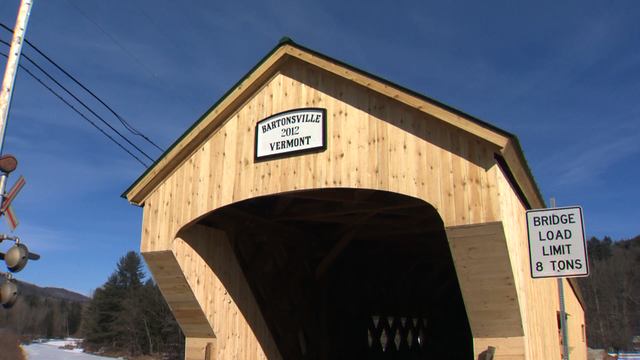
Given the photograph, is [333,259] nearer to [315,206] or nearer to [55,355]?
[315,206]

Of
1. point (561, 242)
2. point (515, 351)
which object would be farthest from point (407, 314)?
point (561, 242)

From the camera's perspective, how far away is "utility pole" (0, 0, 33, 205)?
23.1 ft

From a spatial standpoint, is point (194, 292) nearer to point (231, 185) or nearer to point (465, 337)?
point (231, 185)

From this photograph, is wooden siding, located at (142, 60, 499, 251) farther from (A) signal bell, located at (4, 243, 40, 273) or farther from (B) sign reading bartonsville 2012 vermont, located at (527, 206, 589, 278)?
(A) signal bell, located at (4, 243, 40, 273)

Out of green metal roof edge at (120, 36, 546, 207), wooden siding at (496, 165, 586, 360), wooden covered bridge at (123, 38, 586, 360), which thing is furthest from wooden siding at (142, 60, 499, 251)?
wooden siding at (496, 165, 586, 360)

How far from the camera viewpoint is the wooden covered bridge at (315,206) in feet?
20.2

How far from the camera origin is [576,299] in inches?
595

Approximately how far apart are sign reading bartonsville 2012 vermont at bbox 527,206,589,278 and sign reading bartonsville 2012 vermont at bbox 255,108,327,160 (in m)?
3.32

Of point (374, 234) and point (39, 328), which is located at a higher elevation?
point (374, 234)

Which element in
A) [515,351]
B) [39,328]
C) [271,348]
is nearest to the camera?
[515,351]

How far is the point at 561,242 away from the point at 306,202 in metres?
6.46

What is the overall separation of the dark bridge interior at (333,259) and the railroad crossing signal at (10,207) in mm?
2953

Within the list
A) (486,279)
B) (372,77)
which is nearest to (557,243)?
(486,279)

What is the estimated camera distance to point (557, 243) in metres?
4.65
